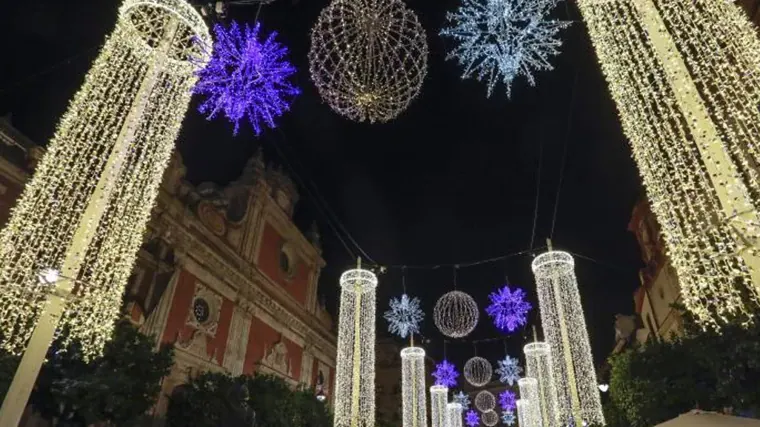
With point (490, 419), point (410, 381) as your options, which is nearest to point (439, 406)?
point (410, 381)

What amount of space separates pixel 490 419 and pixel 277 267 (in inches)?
1351

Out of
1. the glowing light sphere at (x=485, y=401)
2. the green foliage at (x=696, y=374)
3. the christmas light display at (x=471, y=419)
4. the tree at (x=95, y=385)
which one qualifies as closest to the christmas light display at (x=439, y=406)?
the green foliage at (x=696, y=374)

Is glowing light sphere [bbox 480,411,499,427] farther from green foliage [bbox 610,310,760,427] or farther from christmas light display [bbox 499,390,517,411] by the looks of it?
green foliage [bbox 610,310,760,427]

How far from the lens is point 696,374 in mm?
9961

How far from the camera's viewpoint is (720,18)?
20.7 feet

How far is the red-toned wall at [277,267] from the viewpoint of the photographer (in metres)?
27.0

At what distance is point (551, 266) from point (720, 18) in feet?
29.4

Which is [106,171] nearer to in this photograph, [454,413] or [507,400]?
[454,413]

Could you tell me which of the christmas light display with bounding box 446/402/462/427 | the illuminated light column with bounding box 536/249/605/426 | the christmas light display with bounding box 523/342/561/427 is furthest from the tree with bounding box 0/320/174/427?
the christmas light display with bounding box 446/402/462/427

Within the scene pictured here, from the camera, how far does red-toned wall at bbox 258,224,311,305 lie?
27047 millimetres

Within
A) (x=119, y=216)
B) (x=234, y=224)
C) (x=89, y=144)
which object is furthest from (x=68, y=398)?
(x=234, y=224)

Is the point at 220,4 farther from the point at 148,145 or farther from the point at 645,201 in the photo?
the point at 645,201

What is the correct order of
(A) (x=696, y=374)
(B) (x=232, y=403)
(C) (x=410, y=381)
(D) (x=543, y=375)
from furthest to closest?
(D) (x=543, y=375)
(C) (x=410, y=381)
(B) (x=232, y=403)
(A) (x=696, y=374)

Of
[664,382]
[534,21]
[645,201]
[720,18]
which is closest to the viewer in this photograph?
[720,18]
